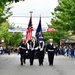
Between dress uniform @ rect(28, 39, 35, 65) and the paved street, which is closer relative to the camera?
the paved street

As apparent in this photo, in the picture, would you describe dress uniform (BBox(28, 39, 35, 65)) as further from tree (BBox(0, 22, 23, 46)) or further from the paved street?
tree (BBox(0, 22, 23, 46))

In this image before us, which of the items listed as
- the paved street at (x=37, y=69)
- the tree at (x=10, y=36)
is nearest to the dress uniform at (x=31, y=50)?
the paved street at (x=37, y=69)

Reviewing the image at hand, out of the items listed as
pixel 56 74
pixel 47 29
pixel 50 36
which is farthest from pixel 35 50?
pixel 50 36

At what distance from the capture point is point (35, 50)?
25.6 metres

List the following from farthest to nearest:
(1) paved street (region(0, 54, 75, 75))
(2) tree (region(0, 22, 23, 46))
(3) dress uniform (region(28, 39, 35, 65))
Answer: (2) tree (region(0, 22, 23, 46)), (3) dress uniform (region(28, 39, 35, 65)), (1) paved street (region(0, 54, 75, 75))

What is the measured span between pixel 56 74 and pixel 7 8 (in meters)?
30.9

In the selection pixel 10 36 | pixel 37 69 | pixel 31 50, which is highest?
pixel 31 50

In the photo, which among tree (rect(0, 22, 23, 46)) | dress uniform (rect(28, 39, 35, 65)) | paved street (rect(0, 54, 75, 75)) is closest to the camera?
paved street (rect(0, 54, 75, 75))

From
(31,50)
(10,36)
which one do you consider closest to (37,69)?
(31,50)

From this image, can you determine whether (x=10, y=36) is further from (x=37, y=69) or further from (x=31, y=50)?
(x=37, y=69)

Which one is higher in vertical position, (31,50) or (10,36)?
(31,50)

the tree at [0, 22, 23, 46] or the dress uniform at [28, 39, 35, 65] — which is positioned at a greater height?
the dress uniform at [28, 39, 35, 65]

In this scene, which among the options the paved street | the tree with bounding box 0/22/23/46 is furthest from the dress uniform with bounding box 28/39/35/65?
the tree with bounding box 0/22/23/46

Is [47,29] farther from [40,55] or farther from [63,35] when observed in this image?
[40,55]
